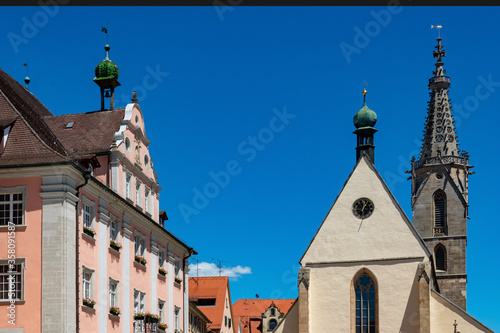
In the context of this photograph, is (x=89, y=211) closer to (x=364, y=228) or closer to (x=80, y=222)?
(x=80, y=222)

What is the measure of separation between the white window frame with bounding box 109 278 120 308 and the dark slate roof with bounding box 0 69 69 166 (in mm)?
6019

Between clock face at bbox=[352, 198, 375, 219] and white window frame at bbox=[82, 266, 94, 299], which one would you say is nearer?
white window frame at bbox=[82, 266, 94, 299]

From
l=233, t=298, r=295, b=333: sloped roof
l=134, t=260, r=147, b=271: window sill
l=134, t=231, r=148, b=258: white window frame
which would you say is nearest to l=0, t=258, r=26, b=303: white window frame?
l=134, t=260, r=147, b=271: window sill

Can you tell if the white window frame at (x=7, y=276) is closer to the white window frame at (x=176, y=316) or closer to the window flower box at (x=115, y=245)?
the window flower box at (x=115, y=245)

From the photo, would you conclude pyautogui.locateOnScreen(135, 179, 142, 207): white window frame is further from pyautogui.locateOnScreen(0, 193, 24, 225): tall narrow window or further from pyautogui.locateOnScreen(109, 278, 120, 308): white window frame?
pyautogui.locateOnScreen(0, 193, 24, 225): tall narrow window

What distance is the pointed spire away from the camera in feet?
276

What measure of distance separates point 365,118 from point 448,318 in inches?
612

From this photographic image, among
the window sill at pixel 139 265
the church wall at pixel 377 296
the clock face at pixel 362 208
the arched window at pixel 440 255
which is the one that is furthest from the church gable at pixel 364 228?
the arched window at pixel 440 255

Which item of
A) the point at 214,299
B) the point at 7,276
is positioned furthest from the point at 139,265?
the point at 214,299

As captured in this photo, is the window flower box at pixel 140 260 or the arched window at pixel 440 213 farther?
the arched window at pixel 440 213

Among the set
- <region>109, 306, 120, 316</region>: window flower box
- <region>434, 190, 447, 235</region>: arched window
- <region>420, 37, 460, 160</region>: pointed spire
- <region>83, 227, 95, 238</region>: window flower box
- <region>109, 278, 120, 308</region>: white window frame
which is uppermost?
<region>420, 37, 460, 160</region>: pointed spire

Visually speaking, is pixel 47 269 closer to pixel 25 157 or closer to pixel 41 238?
pixel 41 238

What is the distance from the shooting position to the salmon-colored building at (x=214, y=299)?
71.3 meters

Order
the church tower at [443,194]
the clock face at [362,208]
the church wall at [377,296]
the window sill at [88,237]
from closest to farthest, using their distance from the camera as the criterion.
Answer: the window sill at [88,237] < the church wall at [377,296] < the clock face at [362,208] < the church tower at [443,194]
